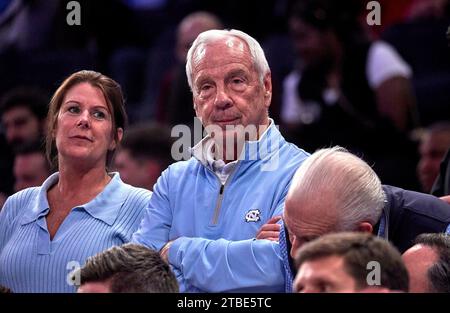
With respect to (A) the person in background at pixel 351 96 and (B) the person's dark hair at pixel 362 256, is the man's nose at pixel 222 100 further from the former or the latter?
(A) the person in background at pixel 351 96

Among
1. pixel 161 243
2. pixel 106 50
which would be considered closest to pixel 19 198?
pixel 161 243

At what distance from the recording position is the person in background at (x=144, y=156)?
16.4ft

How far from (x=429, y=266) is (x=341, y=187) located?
12.2 inches

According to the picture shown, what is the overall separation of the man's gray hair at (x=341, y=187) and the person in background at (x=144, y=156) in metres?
2.15

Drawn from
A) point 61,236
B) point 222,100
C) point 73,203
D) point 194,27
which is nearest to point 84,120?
point 73,203

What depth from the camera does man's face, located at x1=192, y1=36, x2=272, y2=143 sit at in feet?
11.1

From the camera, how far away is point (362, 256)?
2.43 m

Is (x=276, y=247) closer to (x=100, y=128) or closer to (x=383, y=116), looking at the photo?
(x=100, y=128)

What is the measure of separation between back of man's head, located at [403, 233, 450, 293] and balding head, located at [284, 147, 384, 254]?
0.15 meters

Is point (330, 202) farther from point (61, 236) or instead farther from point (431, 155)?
point (431, 155)

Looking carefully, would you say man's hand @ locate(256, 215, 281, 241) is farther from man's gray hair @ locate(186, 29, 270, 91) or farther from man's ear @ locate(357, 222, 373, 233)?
man's gray hair @ locate(186, 29, 270, 91)

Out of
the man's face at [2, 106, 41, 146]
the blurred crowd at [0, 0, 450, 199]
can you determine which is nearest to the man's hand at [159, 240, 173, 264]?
the blurred crowd at [0, 0, 450, 199]

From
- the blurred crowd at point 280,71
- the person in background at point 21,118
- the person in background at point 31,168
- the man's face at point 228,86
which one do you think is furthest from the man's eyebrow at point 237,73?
the person in background at point 21,118

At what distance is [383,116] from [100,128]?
1.84 metres
